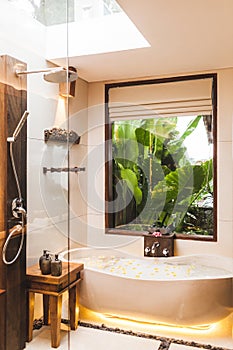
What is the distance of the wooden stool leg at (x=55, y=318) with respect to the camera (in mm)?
2750

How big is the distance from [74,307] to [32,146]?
1.48m

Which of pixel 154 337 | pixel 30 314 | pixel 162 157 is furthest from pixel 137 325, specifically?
pixel 162 157

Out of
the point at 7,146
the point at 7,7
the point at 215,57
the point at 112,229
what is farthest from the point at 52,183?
the point at 215,57

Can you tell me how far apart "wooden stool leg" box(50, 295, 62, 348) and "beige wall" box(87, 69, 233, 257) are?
1.37 m

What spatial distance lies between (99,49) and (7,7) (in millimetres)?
852

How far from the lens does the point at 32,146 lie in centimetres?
289

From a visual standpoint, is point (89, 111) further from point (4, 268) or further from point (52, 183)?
point (4, 268)

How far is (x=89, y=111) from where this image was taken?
4.16 m

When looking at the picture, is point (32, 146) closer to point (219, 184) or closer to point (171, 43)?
point (171, 43)

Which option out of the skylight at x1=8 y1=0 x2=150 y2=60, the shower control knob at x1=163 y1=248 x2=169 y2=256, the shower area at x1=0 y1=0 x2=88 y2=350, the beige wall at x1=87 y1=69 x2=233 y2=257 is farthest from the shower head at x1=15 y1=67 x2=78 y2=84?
the shower control knob at x1=163 y1=248 x2=169 y2=256

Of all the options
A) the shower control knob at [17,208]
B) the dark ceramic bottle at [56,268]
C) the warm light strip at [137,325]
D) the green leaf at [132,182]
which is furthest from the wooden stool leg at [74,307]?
the green leaf at [132,182]

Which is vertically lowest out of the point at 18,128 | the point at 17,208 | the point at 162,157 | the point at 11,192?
the point at 17,208

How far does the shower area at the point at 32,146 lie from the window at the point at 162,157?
0.54 m

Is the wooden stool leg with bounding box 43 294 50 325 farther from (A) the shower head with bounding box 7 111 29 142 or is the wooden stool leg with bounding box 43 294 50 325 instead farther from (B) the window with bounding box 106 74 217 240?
(B) the window with bounding box 106 74 217 240
